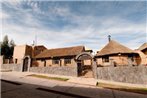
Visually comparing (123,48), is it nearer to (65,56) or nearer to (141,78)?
(141,78)

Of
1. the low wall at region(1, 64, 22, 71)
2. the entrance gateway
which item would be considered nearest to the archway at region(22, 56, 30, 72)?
the entrance gateway

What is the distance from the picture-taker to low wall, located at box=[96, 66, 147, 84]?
16.2 metres

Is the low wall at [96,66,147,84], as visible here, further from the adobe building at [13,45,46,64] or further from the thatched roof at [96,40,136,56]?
the adobe building at [13,45,46,64]

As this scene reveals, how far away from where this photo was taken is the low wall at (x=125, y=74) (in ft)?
53.1

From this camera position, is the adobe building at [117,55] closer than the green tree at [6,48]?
Yes

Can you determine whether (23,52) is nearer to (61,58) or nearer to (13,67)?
(13,67)

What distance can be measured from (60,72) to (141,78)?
1241 cm

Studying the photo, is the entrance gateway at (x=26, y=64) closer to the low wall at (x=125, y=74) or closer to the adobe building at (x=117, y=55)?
the low wall at (x=125, y=74)

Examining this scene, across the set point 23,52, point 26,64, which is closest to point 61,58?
point 26,64

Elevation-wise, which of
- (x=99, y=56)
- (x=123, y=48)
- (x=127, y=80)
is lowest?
(x=127, y=80)

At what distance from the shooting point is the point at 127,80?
55.6 ft

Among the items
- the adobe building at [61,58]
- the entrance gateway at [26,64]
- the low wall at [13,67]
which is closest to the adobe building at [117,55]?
the adobe building at [61,58]

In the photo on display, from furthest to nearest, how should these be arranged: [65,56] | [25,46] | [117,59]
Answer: [25,46], [65,56], [117,59]

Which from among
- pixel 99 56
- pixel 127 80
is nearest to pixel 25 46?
pixel 99 56
